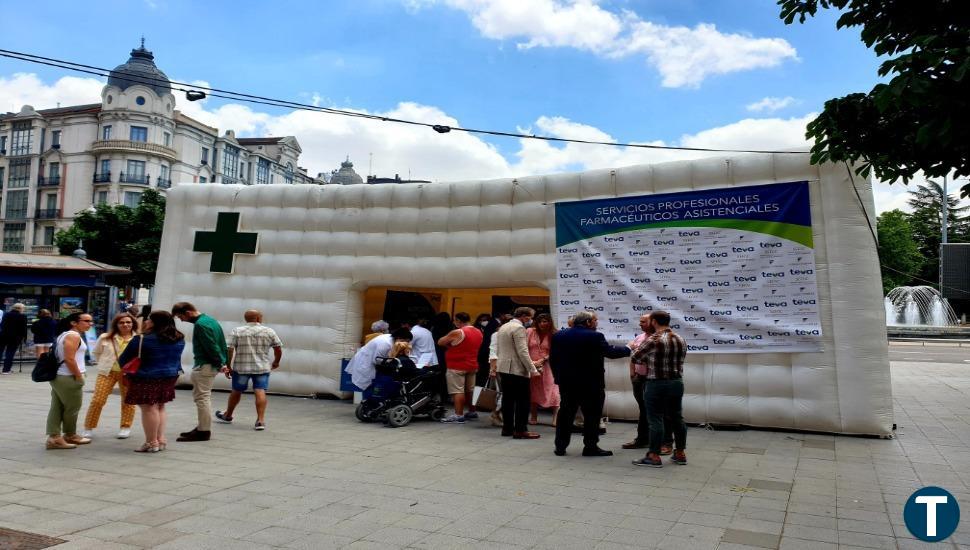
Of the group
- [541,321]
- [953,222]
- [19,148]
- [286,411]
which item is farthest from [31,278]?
[953,222]

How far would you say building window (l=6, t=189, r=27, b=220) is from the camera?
5472 cm

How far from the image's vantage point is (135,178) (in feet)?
168

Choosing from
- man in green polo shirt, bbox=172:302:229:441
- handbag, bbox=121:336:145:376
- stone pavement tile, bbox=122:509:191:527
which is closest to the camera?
stone pavement tile, bbox=122:509:191:527

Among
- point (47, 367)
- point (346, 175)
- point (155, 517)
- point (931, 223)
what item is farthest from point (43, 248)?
point (931, 223)

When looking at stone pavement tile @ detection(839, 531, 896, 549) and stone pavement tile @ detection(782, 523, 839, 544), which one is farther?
stone pavement tile @ detection(782, 523, 839, 544)

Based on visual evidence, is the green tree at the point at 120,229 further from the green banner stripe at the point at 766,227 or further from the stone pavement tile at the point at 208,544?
the stone pavement tile at the point at 208,544

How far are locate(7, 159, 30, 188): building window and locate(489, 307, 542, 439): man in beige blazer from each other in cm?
6032

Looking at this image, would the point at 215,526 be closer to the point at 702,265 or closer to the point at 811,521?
the point at 811,521

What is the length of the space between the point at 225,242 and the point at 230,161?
52050mm

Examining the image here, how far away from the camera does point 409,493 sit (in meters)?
5.35

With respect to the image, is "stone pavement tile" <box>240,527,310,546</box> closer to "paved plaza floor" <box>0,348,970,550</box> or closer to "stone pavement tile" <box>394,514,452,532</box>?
"paved plaza floor" <box>0,348,970,550</box>

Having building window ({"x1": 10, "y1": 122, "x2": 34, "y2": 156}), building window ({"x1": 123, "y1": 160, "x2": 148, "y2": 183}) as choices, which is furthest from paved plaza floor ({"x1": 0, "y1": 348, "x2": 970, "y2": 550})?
building window ({"x1": 10, "y1": 122, "x2": 34, "y2": 156})

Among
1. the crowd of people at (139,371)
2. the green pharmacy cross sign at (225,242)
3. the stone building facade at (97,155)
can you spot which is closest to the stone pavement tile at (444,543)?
the crowd of people at (139,371)

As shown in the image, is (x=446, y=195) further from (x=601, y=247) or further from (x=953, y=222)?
(x=953, y=222)
